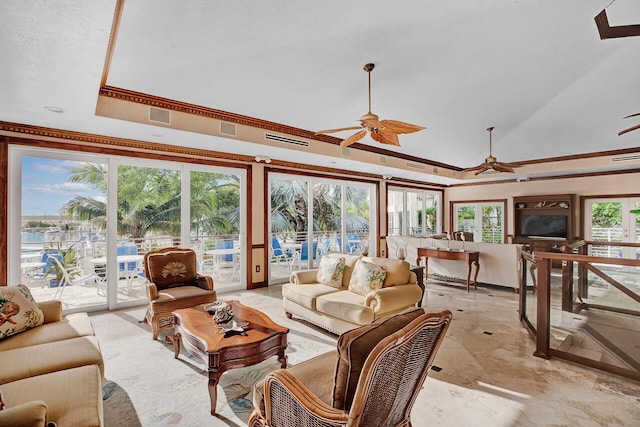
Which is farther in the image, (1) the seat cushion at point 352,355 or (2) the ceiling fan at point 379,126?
(2) the ceiling fan at point 379,126

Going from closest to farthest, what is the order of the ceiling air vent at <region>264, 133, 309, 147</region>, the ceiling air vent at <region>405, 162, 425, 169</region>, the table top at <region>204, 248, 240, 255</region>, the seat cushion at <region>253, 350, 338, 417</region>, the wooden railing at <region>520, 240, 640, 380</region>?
the seat cushion at <region>253, 350, 338, 417</region>, the wooden railing at <region>520, 240, 640, 380</region>, the ceiling air vent at <region>264, 133, 309, 147</region>, the table top at <region>204, 248, 240, 255</region>, the ceiling air vent at <region>405, 162, 425, 169</region>

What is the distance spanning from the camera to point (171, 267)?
403 centimetres

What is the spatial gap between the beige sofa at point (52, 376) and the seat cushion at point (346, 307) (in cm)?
211

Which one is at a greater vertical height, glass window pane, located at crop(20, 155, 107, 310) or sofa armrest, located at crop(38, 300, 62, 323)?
glass window pane, located at crop(20, 155, 107, 310)

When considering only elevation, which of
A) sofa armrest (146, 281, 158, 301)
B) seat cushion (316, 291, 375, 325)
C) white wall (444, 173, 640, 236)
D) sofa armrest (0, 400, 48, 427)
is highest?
white wall (444, 173, 640, 236)

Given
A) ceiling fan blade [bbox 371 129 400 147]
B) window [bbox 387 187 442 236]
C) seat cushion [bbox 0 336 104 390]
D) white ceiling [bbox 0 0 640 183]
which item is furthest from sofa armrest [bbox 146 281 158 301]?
window [bbox 387 187 442 236]

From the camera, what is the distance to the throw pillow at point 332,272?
13.2 ft

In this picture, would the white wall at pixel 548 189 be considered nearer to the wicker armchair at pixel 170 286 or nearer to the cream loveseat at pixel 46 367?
the wicker armchair at pixel 170 286

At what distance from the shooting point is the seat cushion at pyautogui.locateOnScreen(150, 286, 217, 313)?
11.3ft

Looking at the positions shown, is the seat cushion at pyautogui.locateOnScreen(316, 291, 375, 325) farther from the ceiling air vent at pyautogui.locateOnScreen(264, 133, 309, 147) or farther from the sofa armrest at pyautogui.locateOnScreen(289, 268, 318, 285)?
the ceiling air vent at pyautogui.locateOnScreen(264, 133, 309, 147)

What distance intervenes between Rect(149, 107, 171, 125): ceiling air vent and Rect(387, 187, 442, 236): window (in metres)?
6.01

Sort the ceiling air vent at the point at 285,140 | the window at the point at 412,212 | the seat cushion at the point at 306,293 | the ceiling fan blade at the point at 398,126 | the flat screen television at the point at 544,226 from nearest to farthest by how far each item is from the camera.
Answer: the ceiling fan blade at the point at 398,126 → the seat cushion at the point at 306,293 → the ceiling air vent at the point at 285,140 → the flat screen television at the point at 544,226 → the window at the point at 412,212

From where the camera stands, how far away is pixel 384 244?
8.23 metres

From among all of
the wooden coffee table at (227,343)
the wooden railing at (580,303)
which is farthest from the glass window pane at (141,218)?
the wooden railing at (580,303)
